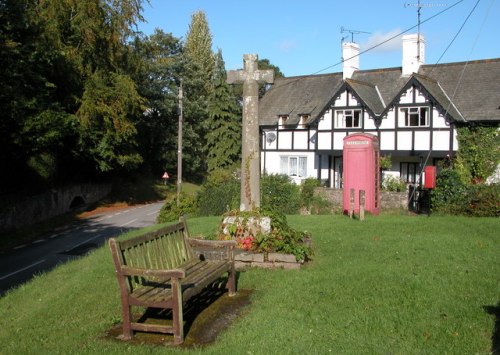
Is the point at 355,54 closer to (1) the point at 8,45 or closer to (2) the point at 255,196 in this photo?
(1) the point at 8,45

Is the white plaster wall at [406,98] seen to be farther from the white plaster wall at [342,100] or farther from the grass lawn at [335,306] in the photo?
the grass lawn at [335,306]

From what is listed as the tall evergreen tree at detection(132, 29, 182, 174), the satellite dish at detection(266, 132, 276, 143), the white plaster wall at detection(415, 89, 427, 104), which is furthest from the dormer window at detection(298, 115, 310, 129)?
the tall evergreen tree at detection(132, 29, 182, 174)

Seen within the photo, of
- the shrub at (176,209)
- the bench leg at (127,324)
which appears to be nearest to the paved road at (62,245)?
the shrub at (176,209)

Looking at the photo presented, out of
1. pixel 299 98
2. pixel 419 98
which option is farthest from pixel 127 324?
pixel 299 98

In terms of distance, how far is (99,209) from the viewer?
123ft

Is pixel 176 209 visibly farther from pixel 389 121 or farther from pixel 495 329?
pixel 495 329

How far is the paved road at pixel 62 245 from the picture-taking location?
52.8ft

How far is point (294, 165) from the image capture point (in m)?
36.6

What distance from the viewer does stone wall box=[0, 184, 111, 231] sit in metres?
26.0

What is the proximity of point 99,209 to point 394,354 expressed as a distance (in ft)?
113

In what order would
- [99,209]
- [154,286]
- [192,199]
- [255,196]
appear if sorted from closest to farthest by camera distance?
1. [154,286]
2. [255,196]
3. [192,199]
4. [99,209]

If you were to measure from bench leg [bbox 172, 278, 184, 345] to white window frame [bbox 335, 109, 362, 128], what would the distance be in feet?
89.5

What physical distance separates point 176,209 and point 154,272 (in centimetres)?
1832

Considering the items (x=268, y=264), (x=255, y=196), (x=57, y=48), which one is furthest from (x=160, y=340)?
(x=57, y=48)
